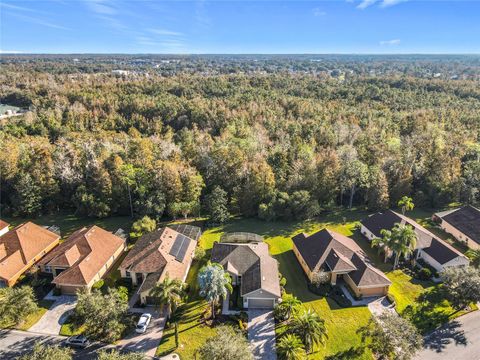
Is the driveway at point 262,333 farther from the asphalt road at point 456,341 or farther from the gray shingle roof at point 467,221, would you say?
the gray shingle roof at point 467,221

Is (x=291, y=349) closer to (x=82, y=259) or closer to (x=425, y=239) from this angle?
(x=82, y=259)

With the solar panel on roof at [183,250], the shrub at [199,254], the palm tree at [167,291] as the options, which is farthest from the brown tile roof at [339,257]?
the palm tree at [167,291]

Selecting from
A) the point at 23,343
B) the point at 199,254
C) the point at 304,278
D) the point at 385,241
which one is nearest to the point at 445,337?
the point at 385,241

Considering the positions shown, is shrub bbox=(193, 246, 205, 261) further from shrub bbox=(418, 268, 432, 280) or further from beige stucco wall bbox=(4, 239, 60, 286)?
shrub bbox=(418, 268, 432, 280)

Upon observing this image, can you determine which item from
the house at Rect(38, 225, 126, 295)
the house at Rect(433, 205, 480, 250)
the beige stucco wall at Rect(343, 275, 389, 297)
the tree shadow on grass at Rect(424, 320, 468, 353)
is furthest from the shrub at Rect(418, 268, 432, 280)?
the house at Rect(38, 225, 126, 295)

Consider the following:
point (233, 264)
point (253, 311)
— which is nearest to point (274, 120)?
point (233, 264)
